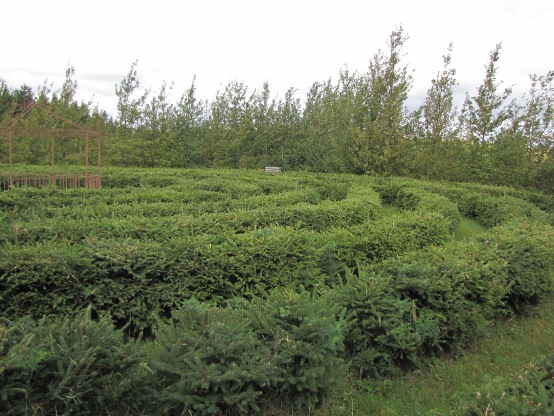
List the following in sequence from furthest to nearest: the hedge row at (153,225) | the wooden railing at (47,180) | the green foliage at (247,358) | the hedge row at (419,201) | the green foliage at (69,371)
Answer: the wooden railing at (47,180) < the hedge row at (419,201) < the hedge row at (153,225) < the green foliage at (247,358) < the green foliage at (69,371)

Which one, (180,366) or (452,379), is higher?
(180,366)

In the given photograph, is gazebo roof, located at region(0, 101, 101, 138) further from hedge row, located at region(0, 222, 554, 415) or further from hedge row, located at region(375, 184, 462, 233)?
hedge row, located at region(0, 222, 554, 415)

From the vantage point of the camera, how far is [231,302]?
408 cm

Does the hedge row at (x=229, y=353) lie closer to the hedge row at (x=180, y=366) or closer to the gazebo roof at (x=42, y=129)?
the hedge row at (x=180, y=366)

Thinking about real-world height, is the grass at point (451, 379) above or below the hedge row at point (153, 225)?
below

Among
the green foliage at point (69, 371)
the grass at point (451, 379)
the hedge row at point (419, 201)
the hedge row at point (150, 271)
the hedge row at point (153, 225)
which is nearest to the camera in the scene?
the green foliage at point (69, 371)

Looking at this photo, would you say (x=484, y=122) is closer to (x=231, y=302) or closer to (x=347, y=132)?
(x=347, y=132)

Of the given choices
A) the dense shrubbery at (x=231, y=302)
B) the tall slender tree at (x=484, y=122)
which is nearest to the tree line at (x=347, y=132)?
the tall slender tree at (x=484, y=122)

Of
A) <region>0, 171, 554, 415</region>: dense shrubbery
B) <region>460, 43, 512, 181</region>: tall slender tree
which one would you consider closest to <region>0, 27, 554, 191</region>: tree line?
<region>460, 43, 512, 181</region>: tall slender tree

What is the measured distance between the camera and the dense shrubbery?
2.55m

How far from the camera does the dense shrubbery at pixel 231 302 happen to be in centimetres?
255

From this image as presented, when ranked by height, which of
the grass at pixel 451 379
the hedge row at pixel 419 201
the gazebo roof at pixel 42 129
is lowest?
the grass at pixel 451 379

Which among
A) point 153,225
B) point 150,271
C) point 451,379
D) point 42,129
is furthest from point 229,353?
point 42,129

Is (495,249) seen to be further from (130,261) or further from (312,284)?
(130,261)
